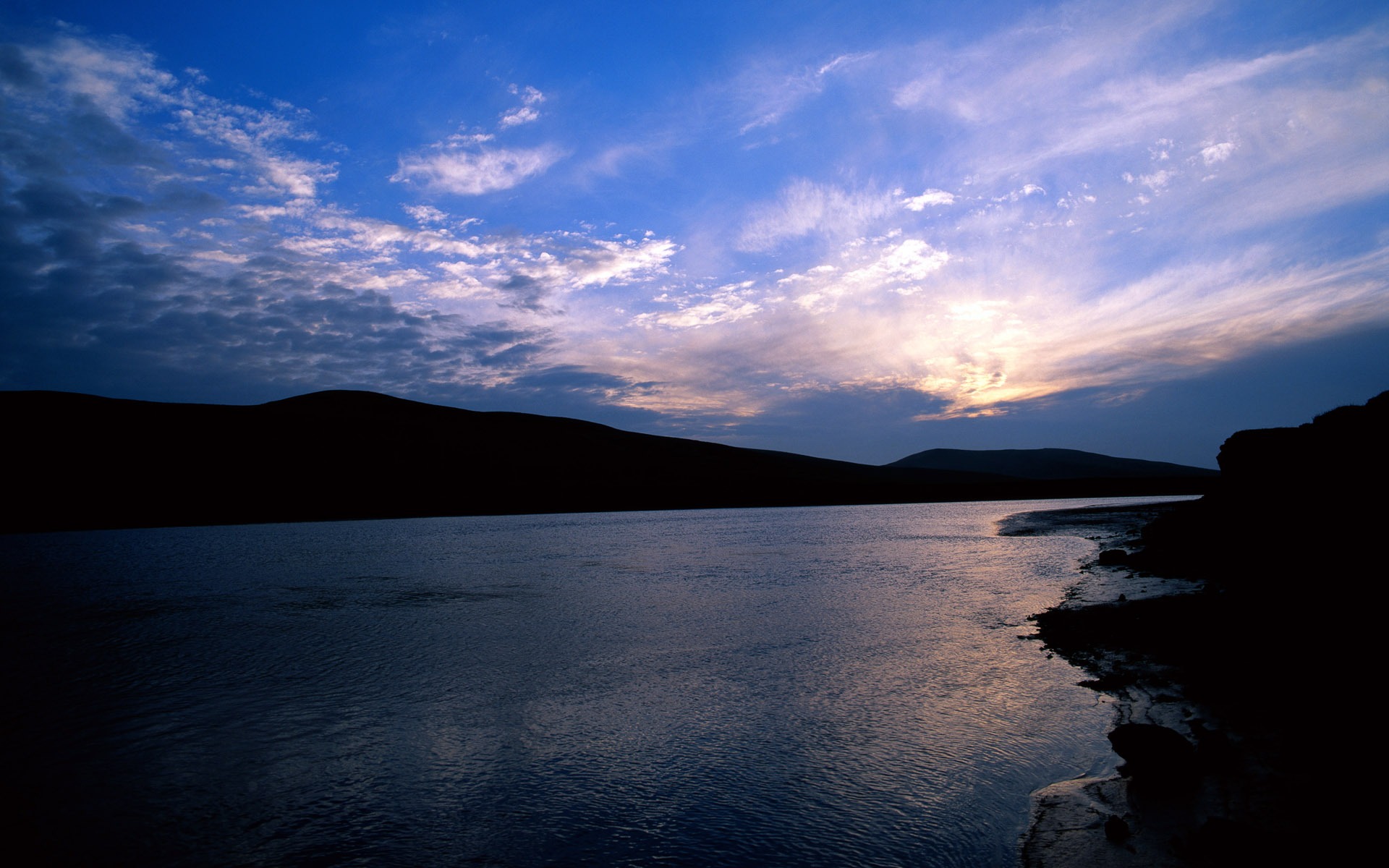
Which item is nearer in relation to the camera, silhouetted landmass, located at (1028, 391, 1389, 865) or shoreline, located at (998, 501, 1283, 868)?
shoreline, located at (998, 501, 1283, 868)

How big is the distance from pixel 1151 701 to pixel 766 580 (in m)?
13.6

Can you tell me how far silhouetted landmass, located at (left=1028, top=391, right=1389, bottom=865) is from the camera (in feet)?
17.8

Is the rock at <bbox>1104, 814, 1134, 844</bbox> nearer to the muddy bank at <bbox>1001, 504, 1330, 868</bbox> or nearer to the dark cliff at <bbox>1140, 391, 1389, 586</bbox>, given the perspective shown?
the muddy bank at <bbox>1001, 504, 1330, 868</bbox>

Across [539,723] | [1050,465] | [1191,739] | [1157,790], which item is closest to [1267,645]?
[1191,739]

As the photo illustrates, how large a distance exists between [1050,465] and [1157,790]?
186m

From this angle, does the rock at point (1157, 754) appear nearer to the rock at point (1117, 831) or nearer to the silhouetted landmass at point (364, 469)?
the rock at point (1117, 831)

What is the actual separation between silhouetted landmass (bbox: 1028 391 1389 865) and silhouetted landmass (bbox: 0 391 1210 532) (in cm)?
5673

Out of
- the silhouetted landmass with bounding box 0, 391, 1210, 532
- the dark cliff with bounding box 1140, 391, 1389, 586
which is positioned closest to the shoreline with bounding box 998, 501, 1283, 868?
the dark cliff with bounding box 1140, 391, 1389, 586

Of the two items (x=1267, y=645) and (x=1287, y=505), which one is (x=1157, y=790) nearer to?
(x=1267, y=645)

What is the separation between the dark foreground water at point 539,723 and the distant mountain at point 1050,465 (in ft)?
478

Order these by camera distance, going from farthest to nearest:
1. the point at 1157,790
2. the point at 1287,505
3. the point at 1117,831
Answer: the point at 1287,505
the point at 1157,790
the point at 1117,831

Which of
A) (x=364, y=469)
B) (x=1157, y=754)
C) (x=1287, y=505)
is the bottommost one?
(x=1157, y=754)

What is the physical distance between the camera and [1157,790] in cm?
611

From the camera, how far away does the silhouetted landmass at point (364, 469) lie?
53.4 meters
